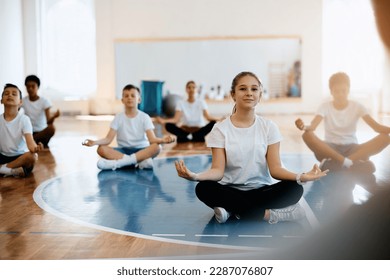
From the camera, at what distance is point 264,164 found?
1941mm

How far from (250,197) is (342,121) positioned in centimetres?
125

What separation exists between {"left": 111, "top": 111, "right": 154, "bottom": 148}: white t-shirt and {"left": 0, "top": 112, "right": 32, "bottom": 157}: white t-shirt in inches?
19.3

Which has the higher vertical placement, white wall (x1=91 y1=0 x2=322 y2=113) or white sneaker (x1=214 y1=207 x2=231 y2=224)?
white wall (x1=91 y1=0 x2=322 y2=113)

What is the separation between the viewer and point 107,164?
2992 mm

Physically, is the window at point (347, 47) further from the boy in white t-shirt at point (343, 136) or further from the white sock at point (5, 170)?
the white sock at point (5, 170)

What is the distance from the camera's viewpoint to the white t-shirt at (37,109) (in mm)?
4074

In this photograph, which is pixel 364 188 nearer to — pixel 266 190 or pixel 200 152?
pixel 266 190

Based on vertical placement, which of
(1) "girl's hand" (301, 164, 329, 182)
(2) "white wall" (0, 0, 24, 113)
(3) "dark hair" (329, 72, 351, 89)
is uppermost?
(2) "white wall" (0, 0, 24, 113)

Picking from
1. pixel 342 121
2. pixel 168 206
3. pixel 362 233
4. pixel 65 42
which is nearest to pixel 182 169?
pixel 168 206

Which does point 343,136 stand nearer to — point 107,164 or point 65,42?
point 107,164

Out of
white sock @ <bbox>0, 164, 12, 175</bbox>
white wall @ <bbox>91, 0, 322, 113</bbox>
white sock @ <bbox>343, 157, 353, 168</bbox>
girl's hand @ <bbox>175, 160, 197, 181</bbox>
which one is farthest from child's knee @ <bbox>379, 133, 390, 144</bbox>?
white wall @ <bbox>91, 0, 322, 113</bbox>

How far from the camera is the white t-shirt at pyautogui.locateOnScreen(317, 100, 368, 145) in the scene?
2.93 metres

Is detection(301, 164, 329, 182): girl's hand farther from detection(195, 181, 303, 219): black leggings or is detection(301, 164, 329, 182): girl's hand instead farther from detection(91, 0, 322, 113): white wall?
detection(91, 0, 322, 113): white wall
